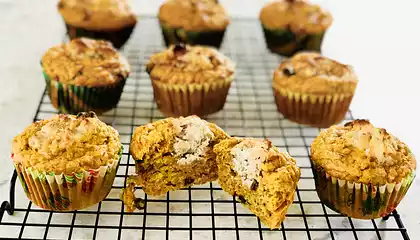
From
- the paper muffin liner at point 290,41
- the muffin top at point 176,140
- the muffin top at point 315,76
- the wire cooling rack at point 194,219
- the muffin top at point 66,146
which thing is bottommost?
the paper muffin liner at point 290,41

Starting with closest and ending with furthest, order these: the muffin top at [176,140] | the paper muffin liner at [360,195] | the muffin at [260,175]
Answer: the muffin at [260,175]
the paper muffin liner at [360,195]
the muffin top at [176,140]

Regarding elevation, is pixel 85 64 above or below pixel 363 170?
below

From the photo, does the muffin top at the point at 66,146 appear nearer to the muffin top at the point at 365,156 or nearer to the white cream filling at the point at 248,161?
the white cream filling at the point at 248,161

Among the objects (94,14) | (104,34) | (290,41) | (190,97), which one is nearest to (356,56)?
(290,41)

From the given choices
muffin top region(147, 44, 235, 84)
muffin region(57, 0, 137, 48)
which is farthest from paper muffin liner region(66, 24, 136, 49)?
muffin top region(147, 44, 235, 84)

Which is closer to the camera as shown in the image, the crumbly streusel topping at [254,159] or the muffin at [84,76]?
the crumbly streusel topping at [254,159]

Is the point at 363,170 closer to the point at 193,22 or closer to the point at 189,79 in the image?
the point at 189,79

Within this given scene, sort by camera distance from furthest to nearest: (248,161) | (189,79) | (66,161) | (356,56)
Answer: (356,56) < (189,79) < (248,161) < (66,161)

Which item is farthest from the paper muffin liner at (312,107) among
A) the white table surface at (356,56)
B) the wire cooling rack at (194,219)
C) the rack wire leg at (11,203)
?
the rack wire leg at (11,203)
